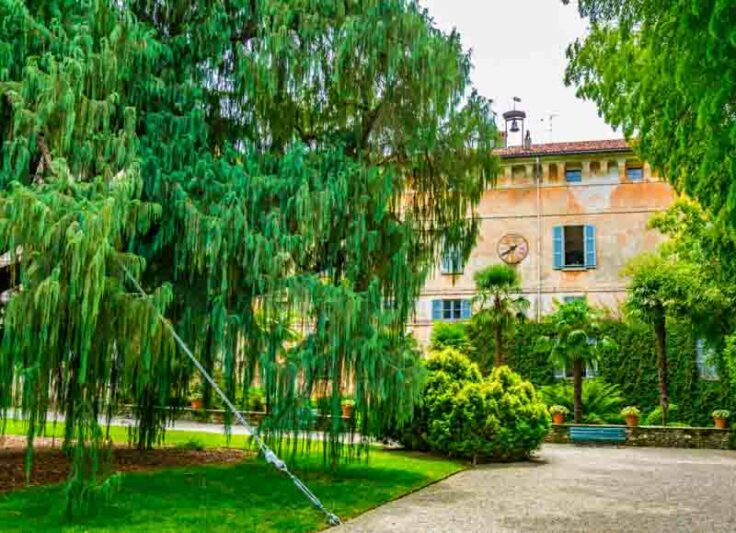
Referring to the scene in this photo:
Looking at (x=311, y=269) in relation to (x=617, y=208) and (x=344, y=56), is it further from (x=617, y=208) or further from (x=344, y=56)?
(x=617, y=208)

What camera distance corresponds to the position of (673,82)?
7.31 metres

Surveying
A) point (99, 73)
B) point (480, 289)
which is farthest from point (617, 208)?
point (99, 73)

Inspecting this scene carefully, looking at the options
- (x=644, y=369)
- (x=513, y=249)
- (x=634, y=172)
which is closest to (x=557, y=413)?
(x=644, y=369)

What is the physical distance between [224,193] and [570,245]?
23017mm

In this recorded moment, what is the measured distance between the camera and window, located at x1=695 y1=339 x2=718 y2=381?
26391mm

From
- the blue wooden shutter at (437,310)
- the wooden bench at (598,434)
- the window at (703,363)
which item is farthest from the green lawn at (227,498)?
the blue wooden shutter at (437,310)

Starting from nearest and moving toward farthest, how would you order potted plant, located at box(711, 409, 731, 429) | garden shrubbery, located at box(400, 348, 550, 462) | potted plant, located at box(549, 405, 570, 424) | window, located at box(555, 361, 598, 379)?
garden shrubbery, located at box(400, 348, 550, 462) → potted plant, located at box(711, 409, 731, 429) → potted plant, located at box(549, 405, 570, 424) → window, located at box(555, 361, 598, 379)

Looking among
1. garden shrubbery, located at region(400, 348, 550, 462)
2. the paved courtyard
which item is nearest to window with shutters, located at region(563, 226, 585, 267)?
the paved courtyard

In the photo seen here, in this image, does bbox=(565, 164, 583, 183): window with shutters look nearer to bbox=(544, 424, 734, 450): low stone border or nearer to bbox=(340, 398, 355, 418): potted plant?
bbox=(544, 424, 734, 450): low stone border

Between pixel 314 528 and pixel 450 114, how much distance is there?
6301 mm

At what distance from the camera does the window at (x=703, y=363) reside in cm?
2639

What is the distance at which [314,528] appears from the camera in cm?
789

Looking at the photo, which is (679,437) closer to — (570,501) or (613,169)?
(613,169)

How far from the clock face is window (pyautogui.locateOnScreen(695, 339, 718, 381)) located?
23.7ft
